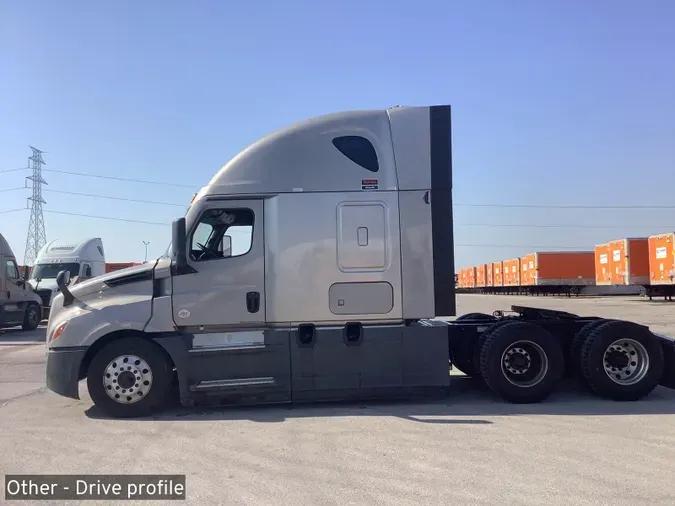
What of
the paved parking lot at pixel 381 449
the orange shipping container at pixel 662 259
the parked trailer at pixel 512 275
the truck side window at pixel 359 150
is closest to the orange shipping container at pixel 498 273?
the parked trailer at pixel 512 275

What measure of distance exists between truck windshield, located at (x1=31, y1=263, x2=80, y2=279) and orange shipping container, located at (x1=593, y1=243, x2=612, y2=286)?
32234 mm

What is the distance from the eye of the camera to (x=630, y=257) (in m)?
34.8

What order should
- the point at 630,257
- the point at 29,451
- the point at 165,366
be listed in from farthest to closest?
1. the point at 630,257
2. the point at 165,366
3. the point at 29,451

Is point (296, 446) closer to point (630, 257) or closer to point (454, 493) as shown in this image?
point (454, 493)

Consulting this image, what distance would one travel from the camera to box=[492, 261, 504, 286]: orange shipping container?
58934 millimetres

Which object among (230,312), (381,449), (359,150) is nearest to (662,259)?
(359,150)

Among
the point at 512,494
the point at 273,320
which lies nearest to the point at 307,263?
the point at 273,320

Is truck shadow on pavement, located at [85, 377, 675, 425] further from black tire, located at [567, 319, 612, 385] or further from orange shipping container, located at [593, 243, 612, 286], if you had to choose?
orange shipping container, located at [593, 243, 612, 286]

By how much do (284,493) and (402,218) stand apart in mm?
3987

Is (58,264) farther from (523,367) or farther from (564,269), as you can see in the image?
(564,269)

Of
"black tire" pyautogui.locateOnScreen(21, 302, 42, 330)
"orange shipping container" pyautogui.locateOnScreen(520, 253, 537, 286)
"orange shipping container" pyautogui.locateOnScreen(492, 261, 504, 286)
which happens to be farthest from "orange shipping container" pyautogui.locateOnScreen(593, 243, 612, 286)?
"black tire" pyautogui.locateOnScreen(21, 302, 42, 330)

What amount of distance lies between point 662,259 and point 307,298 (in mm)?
30608

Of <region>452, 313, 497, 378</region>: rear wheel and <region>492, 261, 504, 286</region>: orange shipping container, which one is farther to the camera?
<region>492, 261, 504, 286</region>: orange shipping container

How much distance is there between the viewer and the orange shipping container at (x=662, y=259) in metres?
30.7
